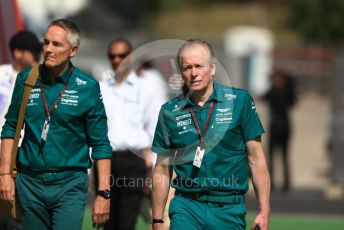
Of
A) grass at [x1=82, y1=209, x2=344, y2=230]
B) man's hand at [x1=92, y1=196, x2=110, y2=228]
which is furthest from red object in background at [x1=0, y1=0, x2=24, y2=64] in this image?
man's hand at [x1=92, y1=196, x2=110, y2=228]

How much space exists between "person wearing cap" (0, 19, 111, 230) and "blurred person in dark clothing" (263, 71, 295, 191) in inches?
461

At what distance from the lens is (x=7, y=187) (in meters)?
7.49

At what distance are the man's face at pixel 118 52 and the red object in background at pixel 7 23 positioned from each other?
1.50 metres

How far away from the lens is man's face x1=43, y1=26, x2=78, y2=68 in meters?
7.48

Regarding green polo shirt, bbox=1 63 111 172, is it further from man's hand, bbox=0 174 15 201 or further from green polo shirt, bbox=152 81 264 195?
green polo shirt, bbox=152 81 264 195

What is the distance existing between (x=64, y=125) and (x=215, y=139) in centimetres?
109

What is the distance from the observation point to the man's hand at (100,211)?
7.41 m

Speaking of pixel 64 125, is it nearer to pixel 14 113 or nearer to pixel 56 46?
pixel 14 113

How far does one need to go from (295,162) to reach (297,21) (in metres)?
30.1

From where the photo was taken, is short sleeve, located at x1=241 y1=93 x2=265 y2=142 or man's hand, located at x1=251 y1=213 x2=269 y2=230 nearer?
man's hand, located at x1=251 y1=213 x2=269 y2=230

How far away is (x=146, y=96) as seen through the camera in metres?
10.2

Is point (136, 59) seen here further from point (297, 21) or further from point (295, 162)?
point (297, 21)

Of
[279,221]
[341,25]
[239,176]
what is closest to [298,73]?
[341,25]

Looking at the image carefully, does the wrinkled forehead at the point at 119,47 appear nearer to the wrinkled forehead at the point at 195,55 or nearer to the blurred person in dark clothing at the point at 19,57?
the blurred person in dark clothing at the point at 19,57
